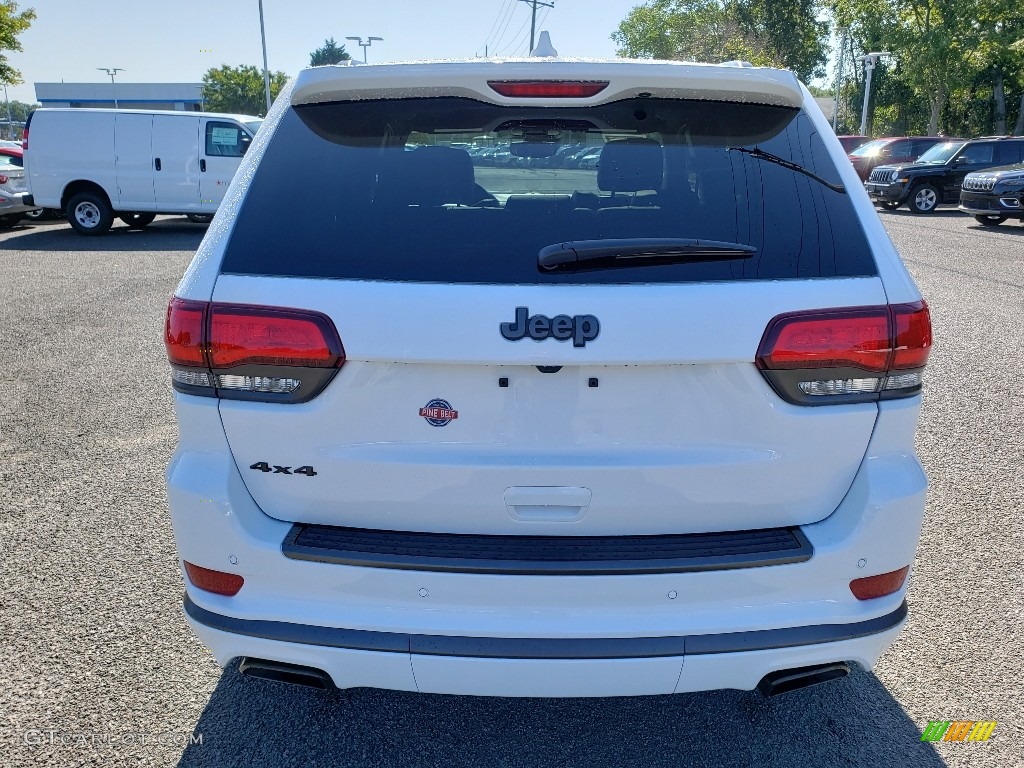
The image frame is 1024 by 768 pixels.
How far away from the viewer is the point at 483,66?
213cm

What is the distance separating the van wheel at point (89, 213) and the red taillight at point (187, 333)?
15.7m

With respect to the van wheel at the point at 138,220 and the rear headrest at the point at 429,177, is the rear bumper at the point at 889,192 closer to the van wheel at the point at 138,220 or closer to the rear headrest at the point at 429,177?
the van wheel at the point at 138,220

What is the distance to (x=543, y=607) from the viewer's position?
1965 millimetres

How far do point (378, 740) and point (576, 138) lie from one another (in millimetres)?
1870

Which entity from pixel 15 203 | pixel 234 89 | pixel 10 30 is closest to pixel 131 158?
pixel 15 203

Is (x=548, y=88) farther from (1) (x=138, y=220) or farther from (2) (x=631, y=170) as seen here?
(1) (x=138, y=220)

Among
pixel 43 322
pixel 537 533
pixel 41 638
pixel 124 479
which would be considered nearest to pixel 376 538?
pixel 537 533

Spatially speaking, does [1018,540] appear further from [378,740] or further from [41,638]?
[41,638]

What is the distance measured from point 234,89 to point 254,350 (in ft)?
284

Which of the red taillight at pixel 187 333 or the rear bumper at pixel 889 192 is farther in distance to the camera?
the rear bumper at pixel 889 192

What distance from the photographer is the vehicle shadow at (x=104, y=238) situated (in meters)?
14.4

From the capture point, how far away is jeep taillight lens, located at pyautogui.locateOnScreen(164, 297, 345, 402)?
1.94 metres

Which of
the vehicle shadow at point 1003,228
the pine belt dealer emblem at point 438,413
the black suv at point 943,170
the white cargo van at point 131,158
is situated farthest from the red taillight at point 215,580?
the black suv at point 943,170

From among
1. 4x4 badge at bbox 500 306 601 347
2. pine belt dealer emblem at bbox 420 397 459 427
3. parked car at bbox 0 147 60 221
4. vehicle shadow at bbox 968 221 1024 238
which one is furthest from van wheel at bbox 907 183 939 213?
pine belt dealer emblem at bbox 420 397 459 427
